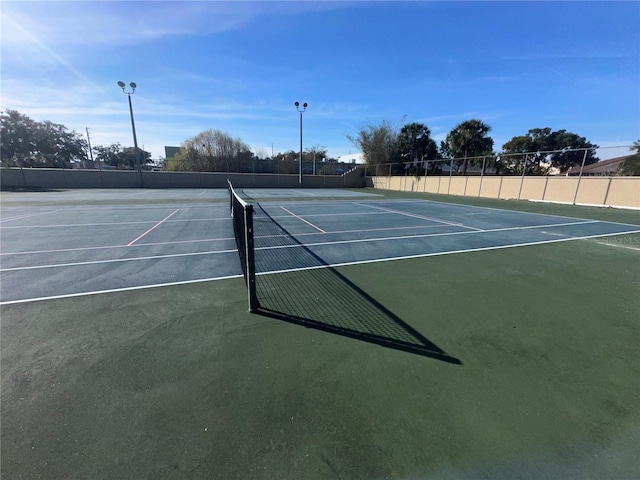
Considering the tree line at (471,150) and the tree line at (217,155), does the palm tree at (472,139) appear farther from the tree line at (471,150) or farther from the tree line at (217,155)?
the tree line at (217,155)

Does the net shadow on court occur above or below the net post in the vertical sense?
below

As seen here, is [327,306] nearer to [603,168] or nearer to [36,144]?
[603,168]

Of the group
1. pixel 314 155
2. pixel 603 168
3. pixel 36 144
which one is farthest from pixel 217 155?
pixel 603 168

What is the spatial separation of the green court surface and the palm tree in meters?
36.5

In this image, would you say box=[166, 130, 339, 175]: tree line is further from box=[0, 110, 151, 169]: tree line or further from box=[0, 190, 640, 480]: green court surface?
box=[0, 190, 640, 480]: green court surface

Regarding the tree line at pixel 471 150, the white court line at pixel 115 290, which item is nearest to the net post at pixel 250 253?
the white court line at pixel 115 290

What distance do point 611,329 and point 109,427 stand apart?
6384 millimetres

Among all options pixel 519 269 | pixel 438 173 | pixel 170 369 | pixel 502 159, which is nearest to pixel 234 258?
pixel 170 369

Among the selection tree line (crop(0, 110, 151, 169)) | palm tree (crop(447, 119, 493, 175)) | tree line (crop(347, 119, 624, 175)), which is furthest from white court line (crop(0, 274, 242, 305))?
tree line (crop(0, 110, 151, 169))

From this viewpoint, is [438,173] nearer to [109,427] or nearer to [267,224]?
[267,224]

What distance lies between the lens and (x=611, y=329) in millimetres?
4016

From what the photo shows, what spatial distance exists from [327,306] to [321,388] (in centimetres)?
183

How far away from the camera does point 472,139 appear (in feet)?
117

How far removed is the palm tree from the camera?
3522 centimetres
